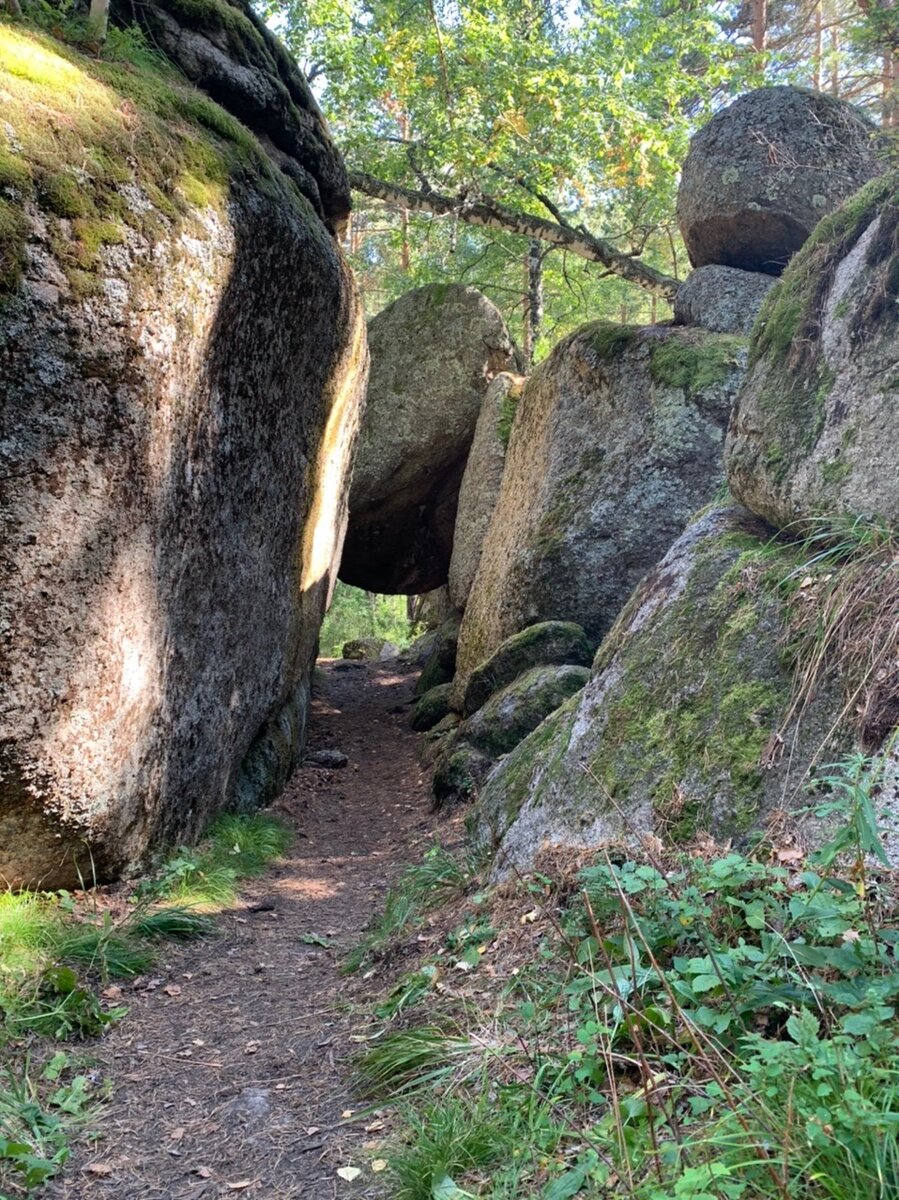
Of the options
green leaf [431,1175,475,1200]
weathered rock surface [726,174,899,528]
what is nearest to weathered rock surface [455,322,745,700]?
weathered rock surface [726,174,899,528]

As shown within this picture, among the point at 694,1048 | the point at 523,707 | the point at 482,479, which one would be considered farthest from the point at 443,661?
the point at 694,1048

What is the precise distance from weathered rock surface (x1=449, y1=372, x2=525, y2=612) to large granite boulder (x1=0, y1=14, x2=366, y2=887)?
16.5 feet

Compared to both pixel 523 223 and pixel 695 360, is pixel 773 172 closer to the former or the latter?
pixel 695 360

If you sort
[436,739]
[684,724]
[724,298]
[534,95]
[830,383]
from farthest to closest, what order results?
[534,95], [436,739], [724,298], [830,383], [684,724]

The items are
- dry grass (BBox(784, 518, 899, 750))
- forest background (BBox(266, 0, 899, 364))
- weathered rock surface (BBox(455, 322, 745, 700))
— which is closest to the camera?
dry grass (BBox(784, 518, 899, 750))

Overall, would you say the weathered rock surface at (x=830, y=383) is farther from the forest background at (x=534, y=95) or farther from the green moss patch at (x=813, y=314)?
the forest background at (x=534, y=95)

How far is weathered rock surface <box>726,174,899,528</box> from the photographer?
4.32m

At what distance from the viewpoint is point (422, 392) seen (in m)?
13.7

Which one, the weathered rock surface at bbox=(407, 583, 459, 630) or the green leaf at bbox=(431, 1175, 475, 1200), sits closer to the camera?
the green leaf at bbox=(431, 1175, 475, 1200)

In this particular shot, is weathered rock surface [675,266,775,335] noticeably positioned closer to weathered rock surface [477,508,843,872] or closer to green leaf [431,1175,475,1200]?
weathered rock surface [477,508,843,872]

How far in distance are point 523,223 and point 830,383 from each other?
11994 millimetres

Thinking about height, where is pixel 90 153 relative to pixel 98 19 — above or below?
below

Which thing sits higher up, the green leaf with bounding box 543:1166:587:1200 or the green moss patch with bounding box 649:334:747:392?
the green moss patch with bounding box 649:334:747:392

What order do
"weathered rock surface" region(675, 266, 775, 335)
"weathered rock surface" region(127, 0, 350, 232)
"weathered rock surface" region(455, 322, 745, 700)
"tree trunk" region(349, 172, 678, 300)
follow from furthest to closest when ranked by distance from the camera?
"tree trunk" region(349, 172, 678, 300) < "weathered rock surface" region(675, 266, 775, 335) < "weathered rock surface" region(455, 322, 745, 700) < "weathered rock surface" region(127, 0, 350, 232)
